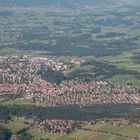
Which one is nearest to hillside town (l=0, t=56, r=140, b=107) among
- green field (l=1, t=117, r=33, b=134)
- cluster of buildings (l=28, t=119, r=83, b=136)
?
green field (l=1, t=117, r=33, b=134)

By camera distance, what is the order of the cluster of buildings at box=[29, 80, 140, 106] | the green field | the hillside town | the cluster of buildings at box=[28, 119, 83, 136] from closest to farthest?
1. the cluster of buildings at box=[28, 119, 83, 136]
2. the green field
3. the cluster of buildings at box=[29, 80, 140, 106]
4. the hillside town

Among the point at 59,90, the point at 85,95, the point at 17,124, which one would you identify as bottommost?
the point at 17,124

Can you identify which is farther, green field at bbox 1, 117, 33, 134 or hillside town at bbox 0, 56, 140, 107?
hillside town at bbox 0, 56, 140, 107

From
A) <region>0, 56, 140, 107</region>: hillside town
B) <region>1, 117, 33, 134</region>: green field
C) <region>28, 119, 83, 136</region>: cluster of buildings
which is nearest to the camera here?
<region>28, 119, 83, 136</region>: cluster of buildings

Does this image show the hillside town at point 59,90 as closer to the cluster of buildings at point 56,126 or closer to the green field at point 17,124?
the green field at point 17,124

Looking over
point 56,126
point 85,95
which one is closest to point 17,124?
point 56,126

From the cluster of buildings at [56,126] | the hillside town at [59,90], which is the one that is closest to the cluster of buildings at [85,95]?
the hillside town at [59,90]

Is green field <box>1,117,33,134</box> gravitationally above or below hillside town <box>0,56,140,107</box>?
below

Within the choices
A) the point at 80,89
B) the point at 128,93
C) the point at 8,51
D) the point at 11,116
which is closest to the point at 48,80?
the point at 80,89

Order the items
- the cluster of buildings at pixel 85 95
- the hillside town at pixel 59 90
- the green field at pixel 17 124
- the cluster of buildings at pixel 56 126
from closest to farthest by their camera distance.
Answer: the cluster of buildings at pixel 56 126, the green field at pixel 17 124, the cluster of buildings at pixel 85 95, the hillside town at pixel 59 90

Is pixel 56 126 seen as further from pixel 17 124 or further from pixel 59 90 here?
pixel 59 90

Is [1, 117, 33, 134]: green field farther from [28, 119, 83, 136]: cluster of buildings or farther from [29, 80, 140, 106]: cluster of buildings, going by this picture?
[29, 80, 140, 106]: cluster of buildings
